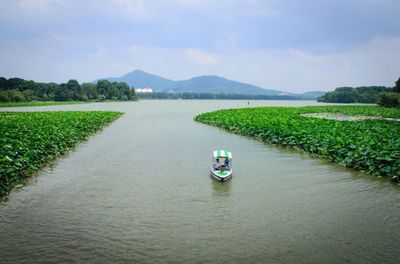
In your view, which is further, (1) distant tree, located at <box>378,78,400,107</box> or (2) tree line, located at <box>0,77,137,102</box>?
(2) tree line, located at <box>0,77,137,102</box>

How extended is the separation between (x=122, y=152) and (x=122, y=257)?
1371cm

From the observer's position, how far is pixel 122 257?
720 cm

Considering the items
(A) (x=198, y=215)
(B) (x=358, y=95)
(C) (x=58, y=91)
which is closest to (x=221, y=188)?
(A) (x=198, y=215)

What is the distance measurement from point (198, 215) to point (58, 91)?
448ft

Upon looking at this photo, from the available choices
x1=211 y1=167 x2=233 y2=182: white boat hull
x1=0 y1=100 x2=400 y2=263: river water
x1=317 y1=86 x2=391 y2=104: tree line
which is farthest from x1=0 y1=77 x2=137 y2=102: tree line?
x1=317 y1=86 x2=391 y2=104: tree line

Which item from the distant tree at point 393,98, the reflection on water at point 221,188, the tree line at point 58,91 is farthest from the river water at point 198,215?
the tree line at point 58,91

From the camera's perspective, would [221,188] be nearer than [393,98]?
Yes

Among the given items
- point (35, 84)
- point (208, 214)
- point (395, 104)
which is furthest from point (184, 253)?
point (35, 84)

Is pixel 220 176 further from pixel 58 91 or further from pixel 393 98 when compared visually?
pixel 58 91

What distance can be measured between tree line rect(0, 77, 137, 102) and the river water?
9733 cm

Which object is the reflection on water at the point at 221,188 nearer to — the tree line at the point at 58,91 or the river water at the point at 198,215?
the river water at the point at 198,215

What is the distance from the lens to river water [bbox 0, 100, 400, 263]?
7.44 m

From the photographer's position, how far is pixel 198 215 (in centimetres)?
976

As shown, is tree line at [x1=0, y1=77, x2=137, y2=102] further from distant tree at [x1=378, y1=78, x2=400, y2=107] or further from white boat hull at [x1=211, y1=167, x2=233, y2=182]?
white boat hull at [x1=211, y1=167, x2=233, y2=182]
